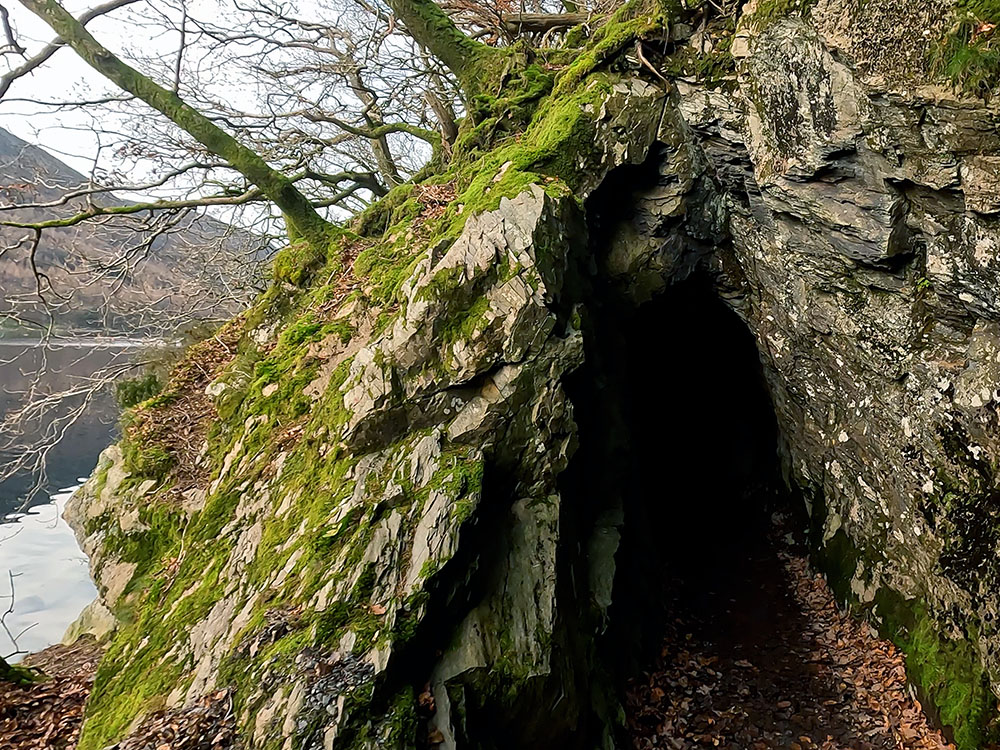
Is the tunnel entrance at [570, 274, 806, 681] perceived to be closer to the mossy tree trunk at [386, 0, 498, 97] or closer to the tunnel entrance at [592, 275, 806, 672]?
the tunnel entrance at [592, 275, 806, 672]

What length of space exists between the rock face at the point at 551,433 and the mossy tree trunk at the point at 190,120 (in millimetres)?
2650

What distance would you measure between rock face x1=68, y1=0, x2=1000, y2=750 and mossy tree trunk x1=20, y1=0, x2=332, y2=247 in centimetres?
A: 265

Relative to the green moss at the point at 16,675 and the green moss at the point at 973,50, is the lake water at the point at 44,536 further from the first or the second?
the green moss at the point at 973,50

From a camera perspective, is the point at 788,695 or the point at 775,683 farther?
the point at 775,683

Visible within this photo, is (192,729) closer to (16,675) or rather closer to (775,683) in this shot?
(16,675)

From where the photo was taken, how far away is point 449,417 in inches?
193

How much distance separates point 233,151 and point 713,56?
6574 millimetres

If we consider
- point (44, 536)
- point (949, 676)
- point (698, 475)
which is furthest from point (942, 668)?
point (44, 536)

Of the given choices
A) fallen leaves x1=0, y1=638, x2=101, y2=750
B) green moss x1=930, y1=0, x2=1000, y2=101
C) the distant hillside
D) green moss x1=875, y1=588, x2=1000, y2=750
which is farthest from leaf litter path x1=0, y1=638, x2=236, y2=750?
green moss x1=930, y1=0, x2=1000, y2=101

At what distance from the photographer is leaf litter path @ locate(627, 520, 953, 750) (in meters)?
5.26

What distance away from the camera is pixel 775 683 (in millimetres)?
5988

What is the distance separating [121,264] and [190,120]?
2504 millimetres

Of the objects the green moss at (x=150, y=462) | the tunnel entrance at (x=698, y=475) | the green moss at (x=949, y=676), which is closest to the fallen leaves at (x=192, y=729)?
the tunnel entrance at (x=698, y=475)

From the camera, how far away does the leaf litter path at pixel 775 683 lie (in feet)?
17.3
